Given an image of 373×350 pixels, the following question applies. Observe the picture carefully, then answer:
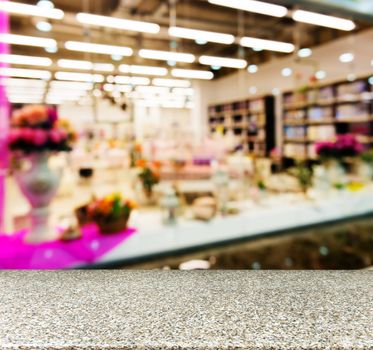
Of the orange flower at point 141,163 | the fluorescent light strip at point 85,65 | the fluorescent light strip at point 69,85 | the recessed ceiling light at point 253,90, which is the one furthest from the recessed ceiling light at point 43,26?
the recessed ceiling light at point 253,90

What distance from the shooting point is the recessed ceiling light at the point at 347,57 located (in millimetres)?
4741

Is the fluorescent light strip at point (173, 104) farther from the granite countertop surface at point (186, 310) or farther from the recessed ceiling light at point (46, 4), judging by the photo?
the granite countertop surface at point (186, 310)

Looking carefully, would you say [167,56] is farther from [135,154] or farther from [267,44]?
[267,44]

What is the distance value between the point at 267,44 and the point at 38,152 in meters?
2.24

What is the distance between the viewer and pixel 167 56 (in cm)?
319

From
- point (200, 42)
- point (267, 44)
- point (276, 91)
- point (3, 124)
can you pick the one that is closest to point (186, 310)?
point (3, 124)

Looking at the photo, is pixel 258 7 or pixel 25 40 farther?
pixel 258 7

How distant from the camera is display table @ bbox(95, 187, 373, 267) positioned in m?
3.18

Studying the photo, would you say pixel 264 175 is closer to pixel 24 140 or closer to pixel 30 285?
pixel 24 140

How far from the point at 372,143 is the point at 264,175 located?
1.77m

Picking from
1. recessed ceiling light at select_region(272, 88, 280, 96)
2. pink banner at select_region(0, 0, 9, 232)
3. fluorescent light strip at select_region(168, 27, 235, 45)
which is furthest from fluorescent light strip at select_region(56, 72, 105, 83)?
recessed ceiling light at select_region(272, 88, 280, 96)

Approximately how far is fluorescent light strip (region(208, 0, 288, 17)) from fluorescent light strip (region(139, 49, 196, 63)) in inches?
21.5

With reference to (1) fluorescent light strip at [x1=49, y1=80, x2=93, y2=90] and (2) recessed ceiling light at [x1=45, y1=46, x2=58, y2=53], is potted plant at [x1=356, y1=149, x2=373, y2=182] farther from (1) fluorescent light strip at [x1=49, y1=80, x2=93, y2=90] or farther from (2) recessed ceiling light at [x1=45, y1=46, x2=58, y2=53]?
(2) recessed ceiling light at [x1=45, y1=46, x2=58, y2=53]

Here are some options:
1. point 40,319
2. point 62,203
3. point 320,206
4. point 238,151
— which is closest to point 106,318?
point 40,319
